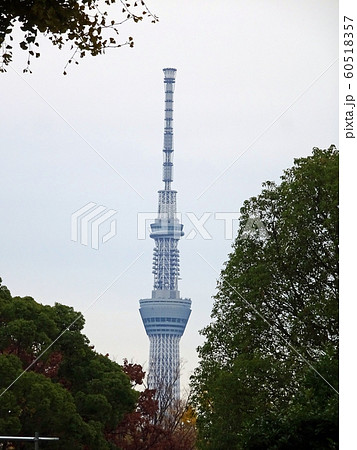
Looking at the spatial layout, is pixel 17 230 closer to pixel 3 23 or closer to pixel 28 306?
pixel 28 306

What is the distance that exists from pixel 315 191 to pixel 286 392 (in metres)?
1.63

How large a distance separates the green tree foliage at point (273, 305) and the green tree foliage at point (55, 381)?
8.24 ft

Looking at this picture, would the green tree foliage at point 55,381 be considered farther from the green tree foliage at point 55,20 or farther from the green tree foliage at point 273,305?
the green tree foliage at point 55,20

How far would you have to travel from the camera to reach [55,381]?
11078mm

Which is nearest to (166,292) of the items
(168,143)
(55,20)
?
(168,143)

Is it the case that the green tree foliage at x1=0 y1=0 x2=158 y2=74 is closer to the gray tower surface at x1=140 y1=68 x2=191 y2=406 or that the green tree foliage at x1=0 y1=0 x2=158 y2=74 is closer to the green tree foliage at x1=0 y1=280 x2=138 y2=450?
the green tree foliage at x1=0 y1=280 x2=138 y2=450

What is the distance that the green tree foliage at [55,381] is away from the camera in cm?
1009

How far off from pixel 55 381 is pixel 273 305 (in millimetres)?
4034

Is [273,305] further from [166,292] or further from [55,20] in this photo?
[166,292]

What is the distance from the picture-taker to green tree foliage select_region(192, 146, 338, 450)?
7398mm

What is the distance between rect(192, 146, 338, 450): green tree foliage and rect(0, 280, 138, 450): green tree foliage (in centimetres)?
251

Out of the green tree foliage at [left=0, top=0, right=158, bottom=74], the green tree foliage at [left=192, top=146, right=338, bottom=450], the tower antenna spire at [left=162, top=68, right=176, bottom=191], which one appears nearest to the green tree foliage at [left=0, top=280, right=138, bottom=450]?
A: the green tree foliage at [left=192, top=146, right=338, bottom=450]

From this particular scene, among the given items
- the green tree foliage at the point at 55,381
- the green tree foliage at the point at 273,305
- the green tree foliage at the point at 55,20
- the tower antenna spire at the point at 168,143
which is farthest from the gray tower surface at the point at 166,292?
the green tree foliage at the point at 55,20

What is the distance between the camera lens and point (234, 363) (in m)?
7.51
